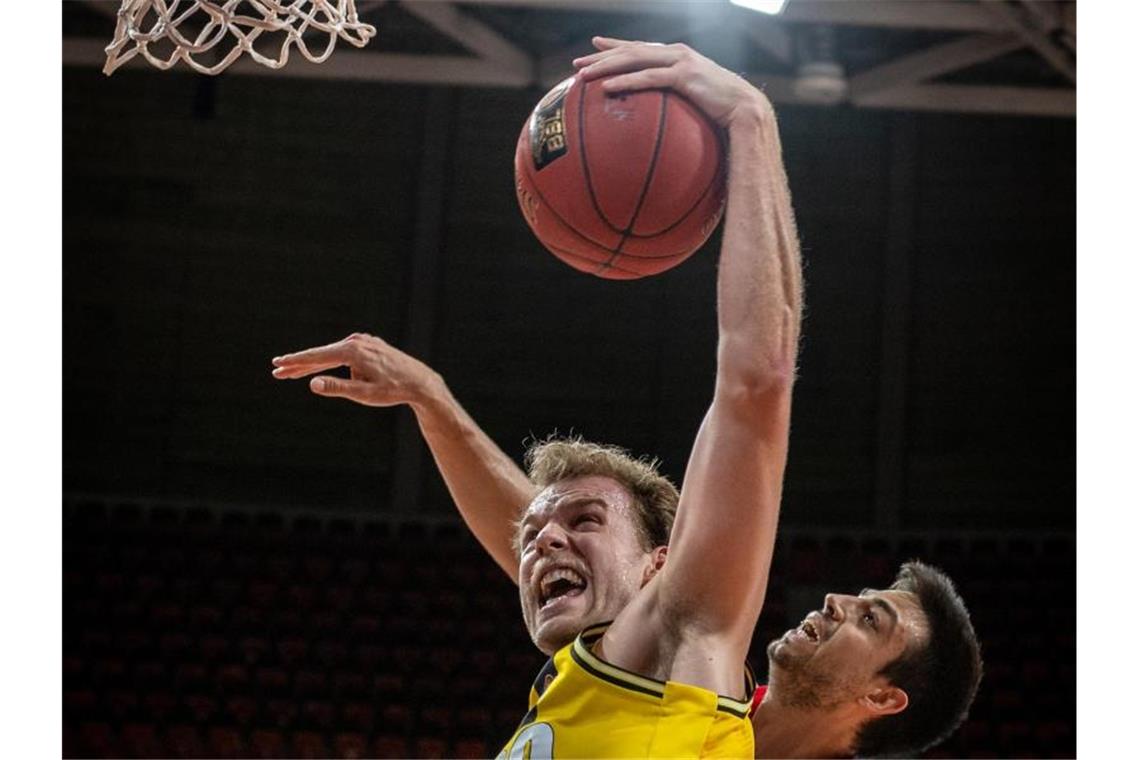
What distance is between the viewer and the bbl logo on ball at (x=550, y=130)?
2311mm

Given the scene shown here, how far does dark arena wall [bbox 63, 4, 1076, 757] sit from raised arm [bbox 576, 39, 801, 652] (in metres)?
8.48

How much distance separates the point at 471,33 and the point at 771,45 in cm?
183

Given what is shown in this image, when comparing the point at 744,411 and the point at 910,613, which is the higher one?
the point at 744,411

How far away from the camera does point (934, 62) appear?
363 inches

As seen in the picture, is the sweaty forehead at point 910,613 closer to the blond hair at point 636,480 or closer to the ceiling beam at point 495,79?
the blond hair at point 636,480

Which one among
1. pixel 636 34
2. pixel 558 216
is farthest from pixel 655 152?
pixel 636 34

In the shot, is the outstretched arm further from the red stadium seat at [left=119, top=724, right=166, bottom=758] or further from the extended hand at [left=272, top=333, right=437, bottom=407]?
the red stadium seat at [left=119, top=724, right=166, bottom=758]

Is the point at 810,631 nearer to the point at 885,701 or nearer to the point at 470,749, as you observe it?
the point at 885,701

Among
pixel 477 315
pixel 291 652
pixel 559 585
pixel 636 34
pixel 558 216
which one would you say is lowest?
pixel 291 652

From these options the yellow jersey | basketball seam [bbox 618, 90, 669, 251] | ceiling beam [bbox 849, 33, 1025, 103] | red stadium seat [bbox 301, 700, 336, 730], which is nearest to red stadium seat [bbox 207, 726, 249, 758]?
red stadium seat [bbox 301, 700, 336, 730]

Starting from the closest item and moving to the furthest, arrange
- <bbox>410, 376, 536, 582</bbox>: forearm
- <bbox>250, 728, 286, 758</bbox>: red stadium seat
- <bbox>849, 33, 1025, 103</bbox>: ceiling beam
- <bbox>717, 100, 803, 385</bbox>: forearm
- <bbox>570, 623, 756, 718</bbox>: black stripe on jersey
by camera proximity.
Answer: <bbox>717, 100, 803, 385</bbox>: forearm
<bbox>570, 623, 756, 718</bbox>: black stripe on jersey
<bbox>410, 376, 536, 582</bbox>: forearm
<bbox>250, 728, 286, 758</bbox>: red stadium seat
<bbox>849, 33, 1025, 103</bbox>: ceiling beam

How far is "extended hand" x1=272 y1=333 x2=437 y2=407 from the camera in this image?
270cm

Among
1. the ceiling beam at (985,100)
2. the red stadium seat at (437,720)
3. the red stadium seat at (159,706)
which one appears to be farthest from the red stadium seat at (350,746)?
the ceiling beam at (985,100)
